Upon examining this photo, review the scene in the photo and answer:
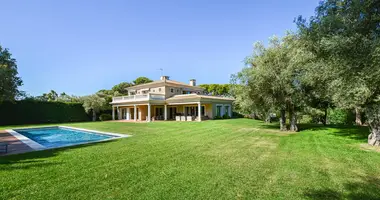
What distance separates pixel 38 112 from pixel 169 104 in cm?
1821

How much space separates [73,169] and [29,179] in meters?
0.94

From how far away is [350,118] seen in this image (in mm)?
19000

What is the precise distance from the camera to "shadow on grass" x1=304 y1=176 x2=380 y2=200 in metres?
3.60

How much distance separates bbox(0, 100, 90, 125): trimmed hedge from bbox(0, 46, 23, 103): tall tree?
13147 millimetres

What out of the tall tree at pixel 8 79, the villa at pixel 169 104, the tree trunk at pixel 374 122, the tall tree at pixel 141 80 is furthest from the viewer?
the tall tree at pixel 141 80

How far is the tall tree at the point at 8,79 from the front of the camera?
9.81 metres

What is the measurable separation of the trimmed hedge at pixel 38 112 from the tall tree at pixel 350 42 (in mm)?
29837

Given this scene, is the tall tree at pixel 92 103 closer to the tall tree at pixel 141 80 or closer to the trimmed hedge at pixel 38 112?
the trimmed hedge at pixel 38 112

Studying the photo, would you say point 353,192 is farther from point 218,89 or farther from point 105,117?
point 218,89

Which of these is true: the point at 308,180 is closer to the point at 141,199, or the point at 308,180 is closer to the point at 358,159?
the point at 358,159

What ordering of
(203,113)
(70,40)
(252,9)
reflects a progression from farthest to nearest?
(203,113) < (70,40) < (252,9)

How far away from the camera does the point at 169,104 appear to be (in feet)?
90.7

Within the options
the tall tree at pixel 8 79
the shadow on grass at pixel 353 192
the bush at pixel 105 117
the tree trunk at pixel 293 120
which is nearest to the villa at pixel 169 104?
the bush at pixel 105 117

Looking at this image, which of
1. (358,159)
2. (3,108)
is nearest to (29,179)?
(358,159)
